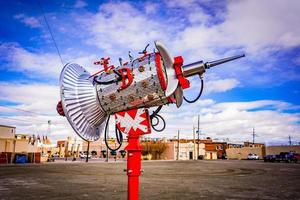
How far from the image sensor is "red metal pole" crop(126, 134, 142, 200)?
3.01 metres

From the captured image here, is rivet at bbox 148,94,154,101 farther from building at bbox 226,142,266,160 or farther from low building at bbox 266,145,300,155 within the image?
building at bbox 226,142,266,160

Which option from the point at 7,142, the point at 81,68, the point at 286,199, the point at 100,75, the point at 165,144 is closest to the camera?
the point at 100,75

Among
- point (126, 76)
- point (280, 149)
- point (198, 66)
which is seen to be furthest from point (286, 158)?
point (126, 76)

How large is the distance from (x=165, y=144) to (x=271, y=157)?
27714 mm

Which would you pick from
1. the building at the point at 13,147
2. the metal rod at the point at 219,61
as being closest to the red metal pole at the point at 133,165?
the metal rod at the point at 219,61

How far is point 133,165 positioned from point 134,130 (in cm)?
39

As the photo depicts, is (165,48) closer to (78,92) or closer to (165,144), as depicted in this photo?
(78,92)

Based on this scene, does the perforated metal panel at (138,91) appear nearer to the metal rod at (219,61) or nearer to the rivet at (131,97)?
the rivet at (131,97)

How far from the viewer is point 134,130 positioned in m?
3.17

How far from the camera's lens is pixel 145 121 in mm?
3164

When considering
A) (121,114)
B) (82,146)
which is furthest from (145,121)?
(82,146)

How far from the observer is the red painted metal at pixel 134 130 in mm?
3090

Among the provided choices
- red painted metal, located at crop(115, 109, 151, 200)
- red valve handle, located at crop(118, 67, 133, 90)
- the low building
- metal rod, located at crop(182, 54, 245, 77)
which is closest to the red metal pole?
red painted metal, located at crop(115, 109, 151, 200)

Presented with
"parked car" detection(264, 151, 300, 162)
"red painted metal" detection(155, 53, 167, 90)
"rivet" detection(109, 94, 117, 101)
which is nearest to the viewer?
"red painted metal" detection(155, 53, 167, 90)
